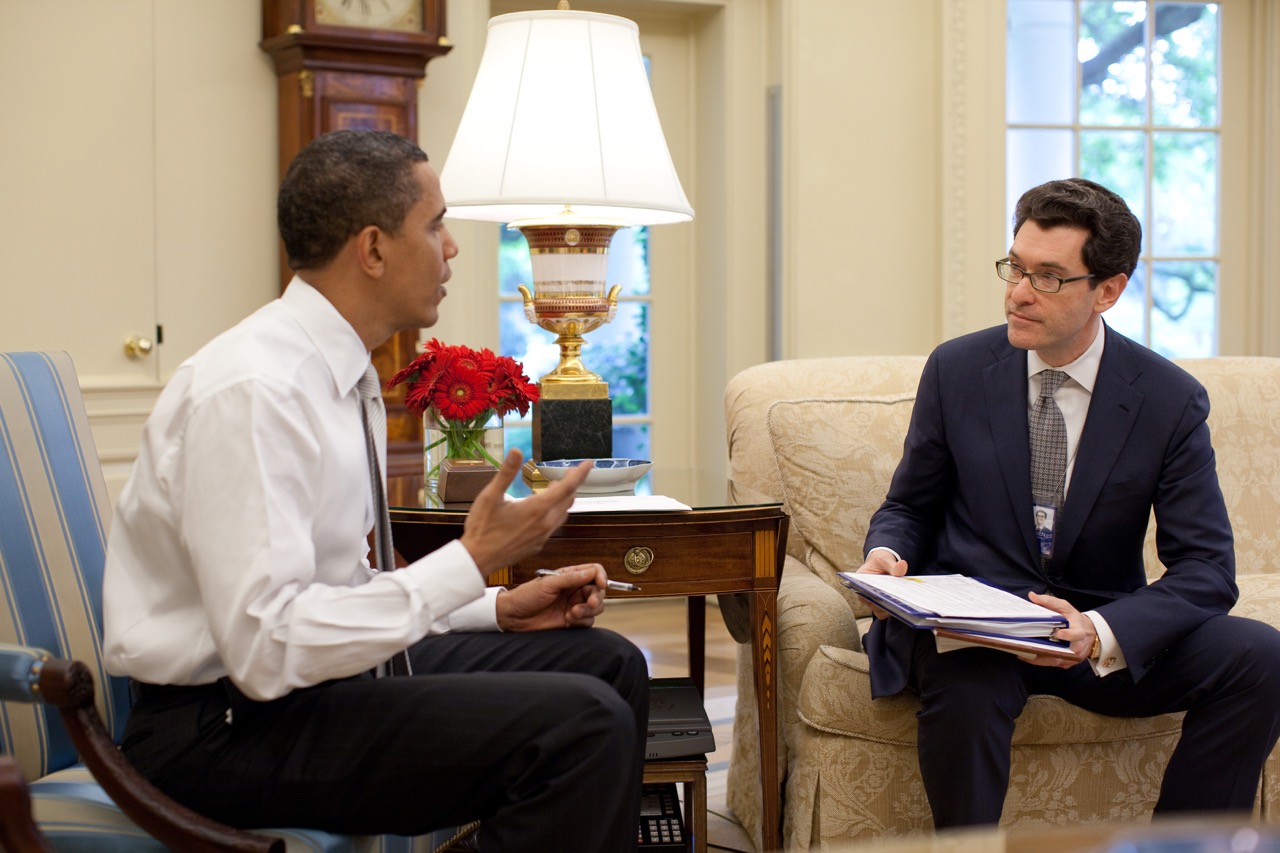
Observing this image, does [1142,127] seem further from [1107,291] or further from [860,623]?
[860,623]

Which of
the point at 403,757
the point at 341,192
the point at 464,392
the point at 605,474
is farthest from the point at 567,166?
the point at 403,757

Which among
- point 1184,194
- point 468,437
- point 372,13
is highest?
point 372,13

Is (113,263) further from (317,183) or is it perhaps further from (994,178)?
(994,178)

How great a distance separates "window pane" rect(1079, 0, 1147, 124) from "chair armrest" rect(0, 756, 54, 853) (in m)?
4.19

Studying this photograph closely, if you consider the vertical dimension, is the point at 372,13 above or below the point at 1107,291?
above

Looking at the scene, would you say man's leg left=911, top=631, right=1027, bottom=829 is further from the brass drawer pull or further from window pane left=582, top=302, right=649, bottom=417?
window pane left=582, top=302, right=649, bottom=417

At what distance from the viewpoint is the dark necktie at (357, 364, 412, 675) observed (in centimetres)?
150

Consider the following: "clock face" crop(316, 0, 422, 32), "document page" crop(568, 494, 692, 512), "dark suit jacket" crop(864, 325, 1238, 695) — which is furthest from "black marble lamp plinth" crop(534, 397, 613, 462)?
"clock face" crop(316, 0, 422, 32)

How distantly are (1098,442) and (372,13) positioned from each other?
2.38 meters

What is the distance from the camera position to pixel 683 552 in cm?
203

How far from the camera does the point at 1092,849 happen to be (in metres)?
1.05

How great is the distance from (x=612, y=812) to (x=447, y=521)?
0.74 m

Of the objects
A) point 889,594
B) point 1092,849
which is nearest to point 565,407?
point 889,594

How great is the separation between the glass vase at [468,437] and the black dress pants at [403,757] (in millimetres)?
823
